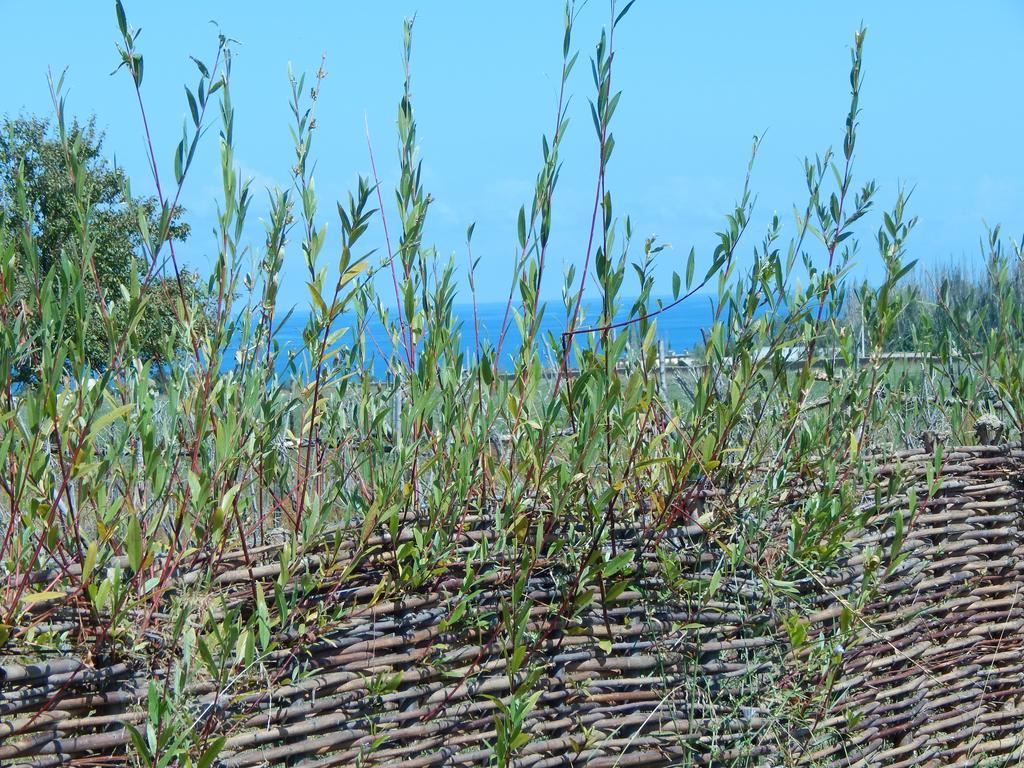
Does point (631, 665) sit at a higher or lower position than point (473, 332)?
lower

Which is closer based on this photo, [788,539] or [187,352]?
[187,352]

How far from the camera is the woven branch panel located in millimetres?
2148

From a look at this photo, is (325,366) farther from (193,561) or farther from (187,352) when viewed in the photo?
(193,561)

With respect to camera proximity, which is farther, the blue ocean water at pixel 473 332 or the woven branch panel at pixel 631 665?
the blue ocean water at pixel 473 332

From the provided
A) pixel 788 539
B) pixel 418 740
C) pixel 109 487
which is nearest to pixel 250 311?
pixel 109 487

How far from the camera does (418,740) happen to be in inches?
96.2

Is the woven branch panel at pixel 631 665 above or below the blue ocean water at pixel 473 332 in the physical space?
below

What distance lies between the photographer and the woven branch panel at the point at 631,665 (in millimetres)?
2148

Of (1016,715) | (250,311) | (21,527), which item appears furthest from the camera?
(1016,715)

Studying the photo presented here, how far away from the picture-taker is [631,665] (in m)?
2.69

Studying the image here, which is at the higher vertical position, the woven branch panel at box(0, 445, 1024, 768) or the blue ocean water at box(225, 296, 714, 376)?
the blue ocean water at box(225, 296, 714, 376)

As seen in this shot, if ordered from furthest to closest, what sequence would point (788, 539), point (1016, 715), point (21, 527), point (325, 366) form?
1. point (1016, 715)
2. point (788, 539)
3. point (325, 366)
4. point (21, 527)

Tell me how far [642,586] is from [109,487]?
1470 mm

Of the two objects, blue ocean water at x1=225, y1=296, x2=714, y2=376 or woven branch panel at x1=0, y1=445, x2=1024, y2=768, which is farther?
blue ocean water at x1=225, y1=296, x2=714, y2=376
